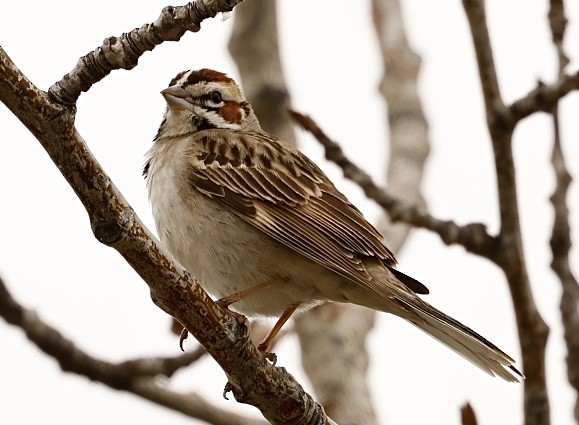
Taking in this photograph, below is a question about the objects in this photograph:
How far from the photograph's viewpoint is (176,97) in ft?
21.3

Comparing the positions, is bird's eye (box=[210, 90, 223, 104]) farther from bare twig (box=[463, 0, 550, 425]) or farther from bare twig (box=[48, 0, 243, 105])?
bare twig (box=[48, 0, 243, 105])

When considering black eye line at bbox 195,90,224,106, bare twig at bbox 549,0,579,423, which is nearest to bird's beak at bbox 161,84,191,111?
black eye line at bbox 195,90,224,106

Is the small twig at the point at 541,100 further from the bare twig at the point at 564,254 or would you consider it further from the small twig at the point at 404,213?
the small twig at the point at 404,213

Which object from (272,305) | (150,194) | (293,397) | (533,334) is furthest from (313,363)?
(533,334)

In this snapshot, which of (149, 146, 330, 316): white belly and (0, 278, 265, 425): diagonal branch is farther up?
(149, 146, 330, 316): white belly

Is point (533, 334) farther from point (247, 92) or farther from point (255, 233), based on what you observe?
point (247, 92)

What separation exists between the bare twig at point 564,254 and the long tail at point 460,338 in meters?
0.90

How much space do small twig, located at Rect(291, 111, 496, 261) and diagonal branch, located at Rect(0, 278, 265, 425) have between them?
1160 millimetres

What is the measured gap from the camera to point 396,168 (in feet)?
24.9

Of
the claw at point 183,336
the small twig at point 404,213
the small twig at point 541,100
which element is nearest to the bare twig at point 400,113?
the small twig at point 404,213

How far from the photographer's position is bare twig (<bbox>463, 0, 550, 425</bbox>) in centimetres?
414

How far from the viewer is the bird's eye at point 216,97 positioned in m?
6.77

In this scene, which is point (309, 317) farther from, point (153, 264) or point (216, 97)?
point (153, 264)

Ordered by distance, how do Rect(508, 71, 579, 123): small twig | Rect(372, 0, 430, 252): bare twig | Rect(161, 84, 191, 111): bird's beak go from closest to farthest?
Rect(508, 71, 579, 123): small twig, Rect(161, 84, 191, 111): bird's beak, Rect(372, 0, 430, 252): bare twig
